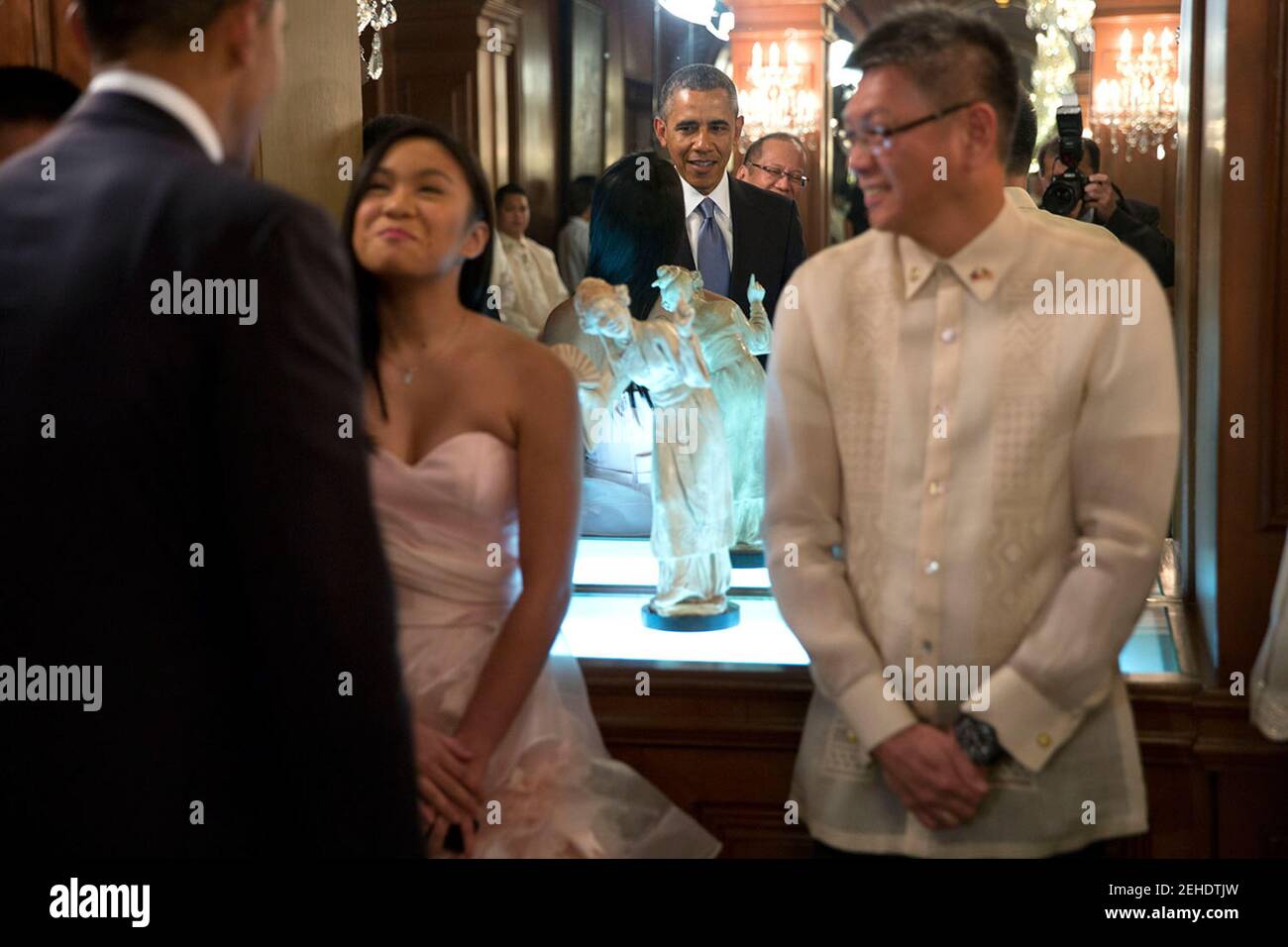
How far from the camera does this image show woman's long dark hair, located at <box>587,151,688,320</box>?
2492 mm

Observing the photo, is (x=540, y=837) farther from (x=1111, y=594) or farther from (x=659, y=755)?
(x=1111, y=594)

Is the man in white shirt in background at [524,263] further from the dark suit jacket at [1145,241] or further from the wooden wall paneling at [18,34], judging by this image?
the wooden wall paneling at [18,34]

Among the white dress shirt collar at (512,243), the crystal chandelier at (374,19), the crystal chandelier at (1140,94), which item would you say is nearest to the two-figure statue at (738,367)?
the crystal chandelier at (374,19)

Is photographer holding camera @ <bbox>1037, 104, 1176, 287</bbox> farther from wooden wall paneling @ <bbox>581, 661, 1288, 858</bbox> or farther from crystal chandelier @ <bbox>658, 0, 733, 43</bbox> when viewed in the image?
crystal chandelier @ <bbox>658, 0, 733, 43</bbox>

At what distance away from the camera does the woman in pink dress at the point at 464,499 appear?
1.92 metres

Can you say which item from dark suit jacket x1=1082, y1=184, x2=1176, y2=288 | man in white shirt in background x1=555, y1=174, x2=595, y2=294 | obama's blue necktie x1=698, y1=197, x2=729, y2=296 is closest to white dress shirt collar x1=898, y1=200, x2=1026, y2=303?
obama's blue necktie x1=698, y1=197, x2=729, y2=296

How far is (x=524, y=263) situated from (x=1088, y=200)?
292 cm

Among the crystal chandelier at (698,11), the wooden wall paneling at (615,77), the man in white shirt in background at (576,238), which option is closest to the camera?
the crystal chandelier at (698,11)

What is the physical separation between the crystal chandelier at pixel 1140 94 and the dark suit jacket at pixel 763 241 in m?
6.01

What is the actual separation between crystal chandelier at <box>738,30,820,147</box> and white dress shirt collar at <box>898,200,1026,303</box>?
19.4 feet

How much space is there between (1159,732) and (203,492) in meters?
1.62

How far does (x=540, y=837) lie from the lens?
6.44 ft

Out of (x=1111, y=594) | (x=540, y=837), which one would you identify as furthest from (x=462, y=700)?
(x=1111, y=594)

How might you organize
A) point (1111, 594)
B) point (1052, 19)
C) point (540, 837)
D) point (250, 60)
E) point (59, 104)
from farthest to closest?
point (1052, 19), point (59, 104), point (540, 837), point (1111, 594), point (250, 60)
